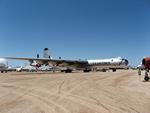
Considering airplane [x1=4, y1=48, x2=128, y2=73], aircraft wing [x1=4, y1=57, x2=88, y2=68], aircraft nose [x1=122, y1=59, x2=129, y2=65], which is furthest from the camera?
aircraft nose [x1=122, y1=59, x2=129, y2=65]

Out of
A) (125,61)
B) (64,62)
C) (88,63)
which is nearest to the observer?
(125,61)

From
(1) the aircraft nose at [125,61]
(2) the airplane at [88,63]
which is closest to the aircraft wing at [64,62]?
(2) the airplane at [88,63]

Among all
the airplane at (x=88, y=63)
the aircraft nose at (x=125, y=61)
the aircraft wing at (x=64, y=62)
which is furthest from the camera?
the aircraft nose at (x=125, y=61)

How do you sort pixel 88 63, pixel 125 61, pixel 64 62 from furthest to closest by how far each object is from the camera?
pixel 88 63 < pixel 64 62 < pixel 125 61

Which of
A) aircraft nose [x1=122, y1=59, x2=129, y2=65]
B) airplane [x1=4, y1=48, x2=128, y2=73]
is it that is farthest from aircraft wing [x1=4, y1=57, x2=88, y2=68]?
aircraft nose [x1=122, y1=59, x2=129, y2=65]

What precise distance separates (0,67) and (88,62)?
132 feet

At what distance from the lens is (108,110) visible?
9594mm

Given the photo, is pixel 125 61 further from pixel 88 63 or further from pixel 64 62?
pixel 64 62

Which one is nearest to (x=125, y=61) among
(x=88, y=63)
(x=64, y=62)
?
(x=88, y=63)

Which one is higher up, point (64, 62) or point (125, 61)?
point (64, 62)

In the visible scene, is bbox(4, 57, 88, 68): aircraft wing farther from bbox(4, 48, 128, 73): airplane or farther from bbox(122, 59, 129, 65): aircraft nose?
bbox(122, 59, 129, 65): aircraft nose

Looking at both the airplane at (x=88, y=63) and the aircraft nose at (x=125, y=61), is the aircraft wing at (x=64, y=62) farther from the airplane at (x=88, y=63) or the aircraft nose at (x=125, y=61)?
the aircraft nose at (x=125, y=61)

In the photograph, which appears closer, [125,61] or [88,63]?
[125,61]

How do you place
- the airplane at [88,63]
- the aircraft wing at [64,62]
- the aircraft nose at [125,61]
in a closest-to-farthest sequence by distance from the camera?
1. the aircraft wing at [64,62]
2. the airplane at [88,63]
3. the aircraft nose at [125,61]
